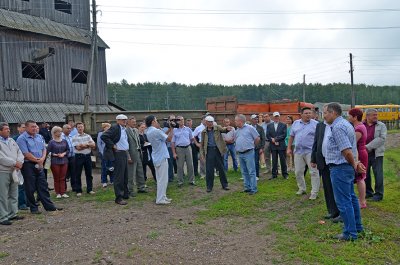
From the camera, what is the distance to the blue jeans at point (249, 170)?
8719 mm

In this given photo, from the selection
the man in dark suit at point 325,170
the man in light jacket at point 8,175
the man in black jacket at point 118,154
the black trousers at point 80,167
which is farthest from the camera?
the black trousers at point 80,167

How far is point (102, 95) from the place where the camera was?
84.5 feet

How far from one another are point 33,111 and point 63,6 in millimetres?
8467

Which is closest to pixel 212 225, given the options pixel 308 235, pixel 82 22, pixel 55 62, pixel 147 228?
pixel 147 228

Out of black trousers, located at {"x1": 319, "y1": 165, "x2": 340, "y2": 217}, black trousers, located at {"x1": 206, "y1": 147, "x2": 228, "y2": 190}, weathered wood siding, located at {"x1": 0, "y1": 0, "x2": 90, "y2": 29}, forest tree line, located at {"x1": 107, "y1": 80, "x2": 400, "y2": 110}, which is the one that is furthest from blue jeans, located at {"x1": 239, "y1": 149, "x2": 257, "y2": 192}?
forest tree line, located at {"x1": 107, "y1": 80, "x2": 400, "y2": 110}

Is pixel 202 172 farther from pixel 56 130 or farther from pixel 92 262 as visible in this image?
pixel 92 262

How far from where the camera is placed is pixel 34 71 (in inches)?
861

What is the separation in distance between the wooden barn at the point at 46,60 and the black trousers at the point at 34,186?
13.1 m

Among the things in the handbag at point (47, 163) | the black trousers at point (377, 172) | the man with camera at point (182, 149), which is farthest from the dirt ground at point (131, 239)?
the black trousers at point (377, 172)

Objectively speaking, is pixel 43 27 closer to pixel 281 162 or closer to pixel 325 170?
pixel 281 162

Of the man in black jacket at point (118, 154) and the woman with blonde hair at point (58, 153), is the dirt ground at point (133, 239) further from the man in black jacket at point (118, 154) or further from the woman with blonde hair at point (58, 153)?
the woman with blonde hair at point (58, 153)

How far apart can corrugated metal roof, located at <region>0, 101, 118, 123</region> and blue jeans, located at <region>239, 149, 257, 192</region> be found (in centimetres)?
1382

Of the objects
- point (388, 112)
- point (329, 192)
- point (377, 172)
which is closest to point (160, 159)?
point (329, 192)

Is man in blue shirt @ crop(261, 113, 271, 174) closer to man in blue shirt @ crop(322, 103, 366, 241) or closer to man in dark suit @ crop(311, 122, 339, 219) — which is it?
man in dark suit @ crop(311, 122, 339, 219)
